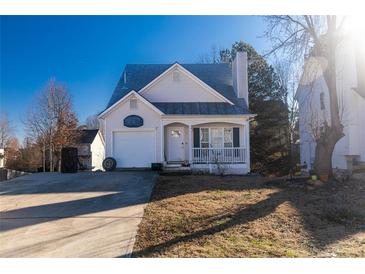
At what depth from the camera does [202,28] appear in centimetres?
807

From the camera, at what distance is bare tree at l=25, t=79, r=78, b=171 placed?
1070 inches

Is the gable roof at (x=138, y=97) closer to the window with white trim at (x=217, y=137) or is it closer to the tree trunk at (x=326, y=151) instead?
the window with white trim at (x=217, y=137)

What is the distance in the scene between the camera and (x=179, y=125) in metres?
15.9

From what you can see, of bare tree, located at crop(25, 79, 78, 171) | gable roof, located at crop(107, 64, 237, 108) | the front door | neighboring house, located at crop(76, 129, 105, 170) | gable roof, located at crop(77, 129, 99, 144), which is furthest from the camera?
gable roof, located at crop(77, 129, 99, 144)

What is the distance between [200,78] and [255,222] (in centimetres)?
1364

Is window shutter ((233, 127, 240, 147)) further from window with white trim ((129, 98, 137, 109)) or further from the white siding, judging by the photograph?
window with white trim ((129, 98, 137, 109))

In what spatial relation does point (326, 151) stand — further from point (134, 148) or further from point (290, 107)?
point (290, 107)

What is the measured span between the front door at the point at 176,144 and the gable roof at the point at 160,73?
332cm

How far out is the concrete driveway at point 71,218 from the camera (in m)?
4.74

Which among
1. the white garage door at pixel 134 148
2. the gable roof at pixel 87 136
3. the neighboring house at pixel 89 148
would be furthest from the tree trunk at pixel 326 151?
the gable roof at pixel 87 136

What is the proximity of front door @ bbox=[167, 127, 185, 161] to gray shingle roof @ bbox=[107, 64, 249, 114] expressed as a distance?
115cm

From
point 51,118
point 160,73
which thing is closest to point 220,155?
point 160,73

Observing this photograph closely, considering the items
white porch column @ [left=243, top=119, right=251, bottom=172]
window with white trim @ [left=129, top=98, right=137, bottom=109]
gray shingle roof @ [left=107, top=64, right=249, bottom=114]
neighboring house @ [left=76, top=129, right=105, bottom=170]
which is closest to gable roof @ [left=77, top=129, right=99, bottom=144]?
neighboring house @ [left=76, top=129, right=105, bottom=170]
